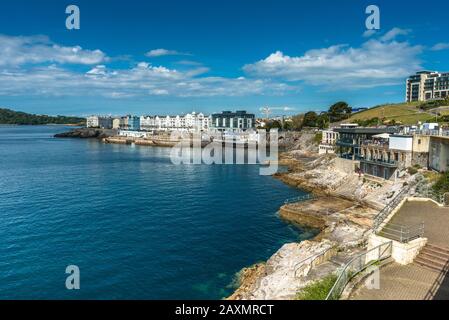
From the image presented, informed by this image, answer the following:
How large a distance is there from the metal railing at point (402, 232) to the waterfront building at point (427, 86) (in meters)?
145

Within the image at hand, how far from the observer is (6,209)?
1540 inches

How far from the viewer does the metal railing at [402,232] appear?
52.5 ft

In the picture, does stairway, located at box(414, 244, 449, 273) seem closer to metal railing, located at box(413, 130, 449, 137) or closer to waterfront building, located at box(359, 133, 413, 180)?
metal railing, located at box(413, 130, 449, 137)

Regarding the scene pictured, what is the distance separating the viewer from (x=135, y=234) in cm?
3184

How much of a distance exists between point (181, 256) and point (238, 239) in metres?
6.14

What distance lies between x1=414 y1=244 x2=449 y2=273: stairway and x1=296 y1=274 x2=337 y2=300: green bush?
4093 millimetres

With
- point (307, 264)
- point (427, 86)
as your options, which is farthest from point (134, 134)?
point (307, 264)

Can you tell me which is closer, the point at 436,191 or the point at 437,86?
the point at 436,191

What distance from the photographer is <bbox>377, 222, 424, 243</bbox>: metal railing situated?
630 inches

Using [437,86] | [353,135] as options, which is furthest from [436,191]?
[437,86]

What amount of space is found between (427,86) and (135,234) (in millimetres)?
162529

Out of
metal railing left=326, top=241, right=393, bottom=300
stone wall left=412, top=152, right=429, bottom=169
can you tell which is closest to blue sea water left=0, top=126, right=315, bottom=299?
metal railing left=326, top=241, right=393, bottom=300

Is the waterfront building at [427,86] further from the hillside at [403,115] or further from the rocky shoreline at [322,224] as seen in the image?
the rocky shoreline at [322,224]
